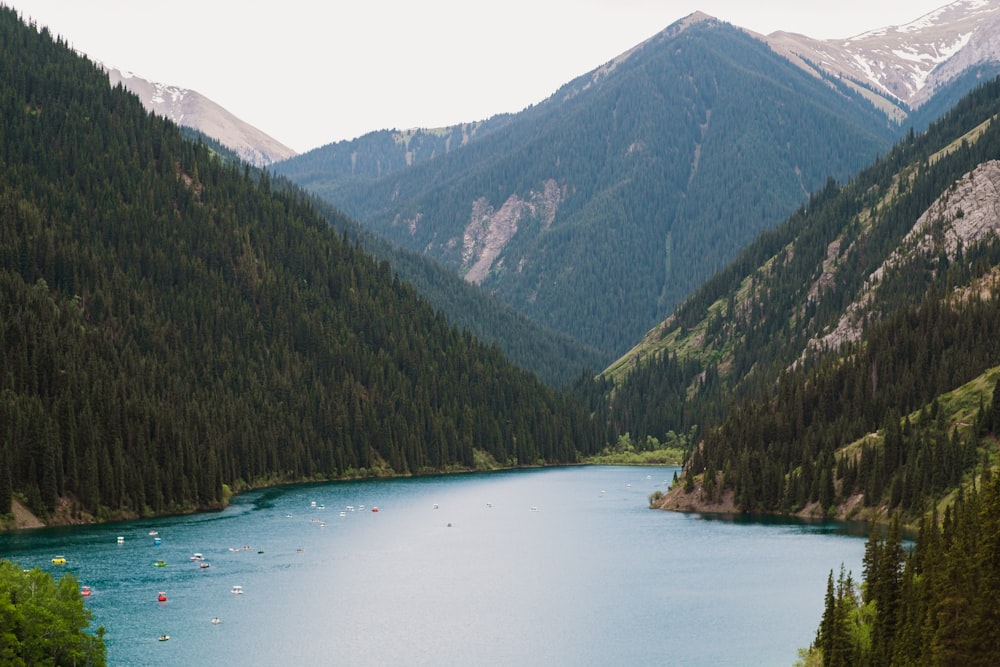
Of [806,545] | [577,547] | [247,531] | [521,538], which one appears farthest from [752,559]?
[247,531]

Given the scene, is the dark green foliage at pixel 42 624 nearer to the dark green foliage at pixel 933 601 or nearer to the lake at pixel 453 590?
the lake at pixel 453 590

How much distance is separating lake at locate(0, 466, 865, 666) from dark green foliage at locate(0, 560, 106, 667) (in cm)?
1626

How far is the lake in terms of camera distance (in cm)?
11538

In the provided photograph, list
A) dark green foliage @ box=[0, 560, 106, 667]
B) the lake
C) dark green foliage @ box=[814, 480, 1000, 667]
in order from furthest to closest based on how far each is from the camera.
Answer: the lake < dark green foliage @ box=[0, 560, 106, 667] < dark green foliage @ box=[814, 480, 1000, 667]

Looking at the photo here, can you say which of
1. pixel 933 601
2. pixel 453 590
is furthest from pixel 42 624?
pixel 453 590

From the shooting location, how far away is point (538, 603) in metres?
139

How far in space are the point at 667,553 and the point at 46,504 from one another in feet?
294

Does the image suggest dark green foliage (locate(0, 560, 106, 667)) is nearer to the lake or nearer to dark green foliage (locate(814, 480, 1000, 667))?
the lake

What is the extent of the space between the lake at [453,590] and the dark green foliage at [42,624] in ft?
53.4

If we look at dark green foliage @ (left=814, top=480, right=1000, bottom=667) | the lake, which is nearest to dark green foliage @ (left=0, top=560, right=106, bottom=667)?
the lake

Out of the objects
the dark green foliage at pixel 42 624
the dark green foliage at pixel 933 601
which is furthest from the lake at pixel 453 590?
the dark green foliage at pixel 933 601

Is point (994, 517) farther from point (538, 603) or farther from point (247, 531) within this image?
point (247, 531)

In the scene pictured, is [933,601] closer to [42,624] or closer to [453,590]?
[42,624]

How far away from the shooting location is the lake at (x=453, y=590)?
379ft
